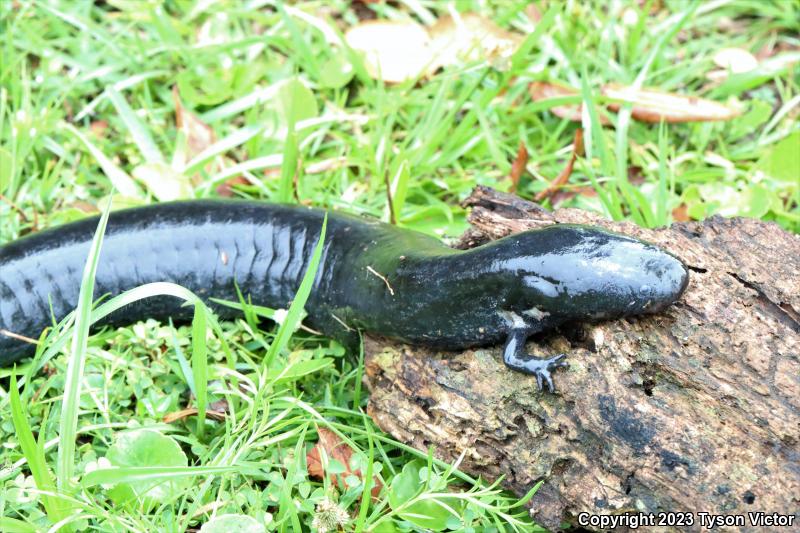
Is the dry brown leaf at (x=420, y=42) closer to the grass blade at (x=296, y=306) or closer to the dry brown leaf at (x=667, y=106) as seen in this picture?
the dry brown leaf at (x=667, y=106)

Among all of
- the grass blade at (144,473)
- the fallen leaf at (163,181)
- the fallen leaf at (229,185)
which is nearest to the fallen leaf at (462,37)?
the fallen leaf at (229,185)

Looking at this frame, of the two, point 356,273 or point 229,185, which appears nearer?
point 356,273

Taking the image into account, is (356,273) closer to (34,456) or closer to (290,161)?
(290,161)

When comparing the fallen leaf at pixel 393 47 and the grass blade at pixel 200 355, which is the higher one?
the fallen leaf at pixel 393 47

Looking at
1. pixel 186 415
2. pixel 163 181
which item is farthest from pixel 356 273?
pixel 163 181

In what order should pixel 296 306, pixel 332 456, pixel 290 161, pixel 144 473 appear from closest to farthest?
pixel 144 473, pixel 296 306, pixel 332 456, pixel 290 161

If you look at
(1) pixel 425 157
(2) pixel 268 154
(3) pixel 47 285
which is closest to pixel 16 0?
(2) pixel 268 154
